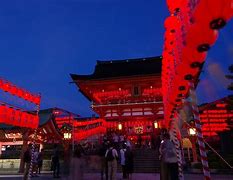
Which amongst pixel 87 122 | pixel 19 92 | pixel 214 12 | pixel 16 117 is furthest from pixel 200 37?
pixel 87 122

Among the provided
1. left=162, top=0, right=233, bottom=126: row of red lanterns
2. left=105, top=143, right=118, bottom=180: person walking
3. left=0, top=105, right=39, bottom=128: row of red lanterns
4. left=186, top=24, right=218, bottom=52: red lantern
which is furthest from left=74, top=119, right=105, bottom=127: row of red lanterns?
left=186, top=24, right=218, bottom=52: red lantern

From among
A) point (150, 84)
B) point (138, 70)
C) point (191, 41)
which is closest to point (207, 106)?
point (150, 84)

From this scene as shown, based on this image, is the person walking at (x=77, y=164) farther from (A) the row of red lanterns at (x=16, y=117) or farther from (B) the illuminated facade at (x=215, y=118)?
(B) the illuminated facade at (x=215, y=118)

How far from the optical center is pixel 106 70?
121 feet

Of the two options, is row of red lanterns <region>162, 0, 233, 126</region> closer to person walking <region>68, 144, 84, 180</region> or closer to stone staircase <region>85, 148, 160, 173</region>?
person walking <region>68, 144, 84, 180</region>

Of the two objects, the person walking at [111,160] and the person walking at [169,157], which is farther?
the person walking at [111,160]

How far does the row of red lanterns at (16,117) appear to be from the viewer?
14.4 meters

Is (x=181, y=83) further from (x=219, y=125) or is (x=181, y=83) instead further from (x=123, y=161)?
(x=219, y=125)

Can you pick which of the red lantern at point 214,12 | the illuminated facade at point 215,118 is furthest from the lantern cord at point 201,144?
the illuminated facade at point 215,118

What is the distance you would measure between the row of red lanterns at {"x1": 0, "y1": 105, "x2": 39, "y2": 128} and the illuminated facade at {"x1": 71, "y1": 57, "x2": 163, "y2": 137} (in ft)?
46.0

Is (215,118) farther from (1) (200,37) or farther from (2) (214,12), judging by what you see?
(2) (214,12)

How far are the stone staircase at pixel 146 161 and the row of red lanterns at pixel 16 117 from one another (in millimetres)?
8117

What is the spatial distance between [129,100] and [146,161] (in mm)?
A: 11827

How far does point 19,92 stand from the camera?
52.9ft
